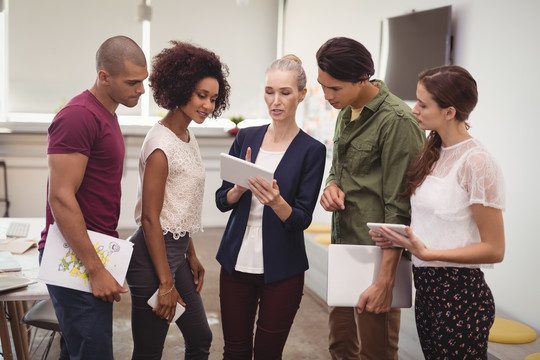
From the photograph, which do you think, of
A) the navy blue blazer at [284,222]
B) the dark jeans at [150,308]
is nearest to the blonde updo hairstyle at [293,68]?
the navy blue blazer at [284,222]

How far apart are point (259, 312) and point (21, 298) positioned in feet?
2.94

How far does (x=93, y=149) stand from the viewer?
149 centimetres

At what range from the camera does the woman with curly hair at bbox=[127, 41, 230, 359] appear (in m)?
1.58

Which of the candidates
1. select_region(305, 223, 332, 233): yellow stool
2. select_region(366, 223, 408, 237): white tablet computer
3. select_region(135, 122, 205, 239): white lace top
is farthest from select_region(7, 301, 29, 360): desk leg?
select_region(305, 223, 332, 233): yellow stool

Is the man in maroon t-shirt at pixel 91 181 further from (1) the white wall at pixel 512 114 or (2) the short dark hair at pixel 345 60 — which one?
(1) the white wall at pixel 512 114

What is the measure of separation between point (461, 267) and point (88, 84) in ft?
18.9

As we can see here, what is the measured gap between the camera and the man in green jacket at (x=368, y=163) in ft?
5.49

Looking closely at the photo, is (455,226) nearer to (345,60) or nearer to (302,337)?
(345,60)

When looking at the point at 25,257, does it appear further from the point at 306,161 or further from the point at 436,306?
the point at 436,306

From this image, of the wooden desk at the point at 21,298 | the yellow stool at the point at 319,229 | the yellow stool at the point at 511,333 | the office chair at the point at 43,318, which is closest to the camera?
the wooden desk at the point at 21,298

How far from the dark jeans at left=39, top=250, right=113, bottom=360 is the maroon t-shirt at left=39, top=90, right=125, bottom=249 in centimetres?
20

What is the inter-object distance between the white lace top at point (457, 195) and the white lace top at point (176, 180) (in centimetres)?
72

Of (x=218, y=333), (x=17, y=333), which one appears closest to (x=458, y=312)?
(x=17, y=333)

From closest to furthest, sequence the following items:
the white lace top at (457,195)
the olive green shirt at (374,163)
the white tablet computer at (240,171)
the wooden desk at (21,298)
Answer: the white lace top at (457,195), the white tablet computer at (240,171), the olive green shirt at (374,163), the wooden desk at (21,298)
